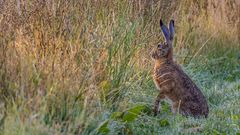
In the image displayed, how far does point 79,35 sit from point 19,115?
1807mm

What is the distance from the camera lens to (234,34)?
10289 millimetres

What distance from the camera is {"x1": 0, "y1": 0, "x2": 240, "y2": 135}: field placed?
14.3 feet

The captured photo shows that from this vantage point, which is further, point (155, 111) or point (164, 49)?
point (164, 49)

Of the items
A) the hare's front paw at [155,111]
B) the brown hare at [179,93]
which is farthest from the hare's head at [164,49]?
the hare's front paw at [155,111]

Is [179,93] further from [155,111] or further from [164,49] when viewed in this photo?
[164,49]

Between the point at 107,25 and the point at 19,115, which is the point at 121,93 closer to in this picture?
the point at 107,25

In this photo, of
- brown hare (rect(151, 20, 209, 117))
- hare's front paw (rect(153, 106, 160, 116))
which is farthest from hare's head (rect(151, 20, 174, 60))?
hare's front paw (rect(153, 106, 160, 116))

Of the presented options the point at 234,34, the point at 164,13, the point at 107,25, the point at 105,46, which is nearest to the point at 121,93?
the point at 105,46

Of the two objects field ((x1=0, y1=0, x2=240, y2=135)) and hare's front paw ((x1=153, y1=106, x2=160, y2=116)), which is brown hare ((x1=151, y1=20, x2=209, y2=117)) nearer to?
hare's front paw ((x1=153, y1=106, x2=160, y2=116))

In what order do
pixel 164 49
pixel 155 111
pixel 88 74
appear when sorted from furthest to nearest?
1. pixel 164 49
2. pixel 155 111
3. pixel 88 74

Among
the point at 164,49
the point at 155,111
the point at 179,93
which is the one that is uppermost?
the point at 164,49

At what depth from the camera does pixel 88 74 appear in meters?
5.14

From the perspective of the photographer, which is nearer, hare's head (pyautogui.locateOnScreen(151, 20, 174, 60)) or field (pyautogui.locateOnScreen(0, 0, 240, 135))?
field (pyautogui.locateOnScreen(0, 0, 240, 135))

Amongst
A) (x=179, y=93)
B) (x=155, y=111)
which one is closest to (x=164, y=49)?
(x=179, y=93)
